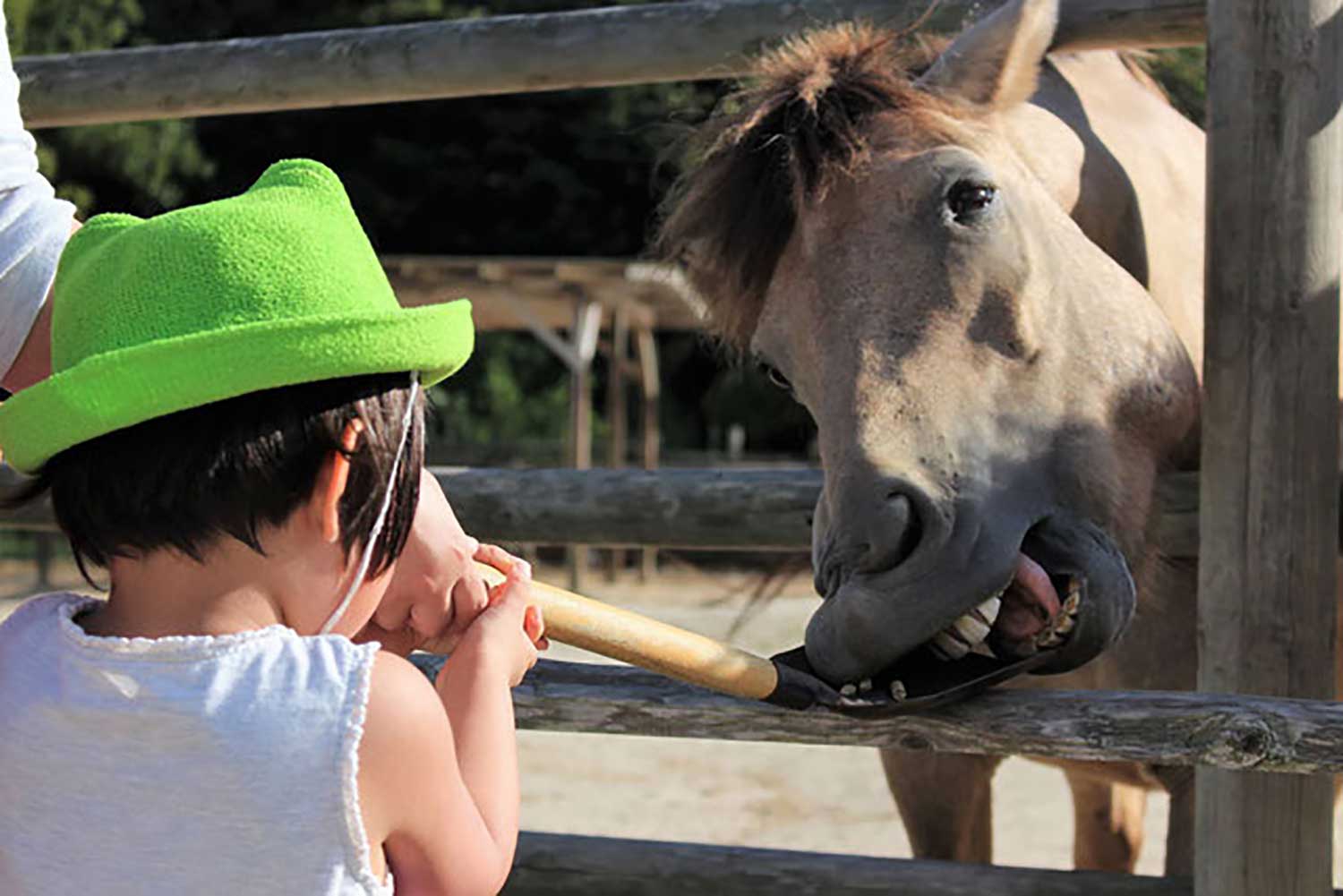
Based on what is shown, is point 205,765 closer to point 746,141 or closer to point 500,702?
point 500,702

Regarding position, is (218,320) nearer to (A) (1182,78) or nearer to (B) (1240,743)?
(B) (1240,743)

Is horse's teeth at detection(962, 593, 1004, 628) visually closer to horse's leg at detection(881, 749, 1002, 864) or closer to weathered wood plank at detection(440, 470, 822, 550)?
weathered wood plank at detection(440, 470, 822, 550)

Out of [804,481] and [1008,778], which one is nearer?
[804,481]

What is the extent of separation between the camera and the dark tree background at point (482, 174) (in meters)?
21.1

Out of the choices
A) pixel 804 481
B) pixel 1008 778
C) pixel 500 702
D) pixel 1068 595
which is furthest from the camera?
pixel 1008 778

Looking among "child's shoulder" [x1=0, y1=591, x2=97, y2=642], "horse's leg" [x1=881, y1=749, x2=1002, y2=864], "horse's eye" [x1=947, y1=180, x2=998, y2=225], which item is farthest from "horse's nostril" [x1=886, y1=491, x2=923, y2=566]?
"horse's leg" [x1=881, y1=749, x2=1002, y2=864]

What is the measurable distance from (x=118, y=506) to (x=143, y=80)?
6.99 ft

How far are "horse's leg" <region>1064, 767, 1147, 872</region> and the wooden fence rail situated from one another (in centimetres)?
111

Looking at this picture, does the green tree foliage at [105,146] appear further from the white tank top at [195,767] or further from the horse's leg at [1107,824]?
the white tank top at [195,767]

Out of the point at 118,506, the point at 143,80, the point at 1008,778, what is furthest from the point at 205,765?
the point at 1008,778

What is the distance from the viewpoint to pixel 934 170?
80.6 inches

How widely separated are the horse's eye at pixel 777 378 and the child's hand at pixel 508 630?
3.11 ft

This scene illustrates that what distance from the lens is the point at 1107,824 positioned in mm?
3363

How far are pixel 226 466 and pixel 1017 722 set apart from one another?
38.8 inches
